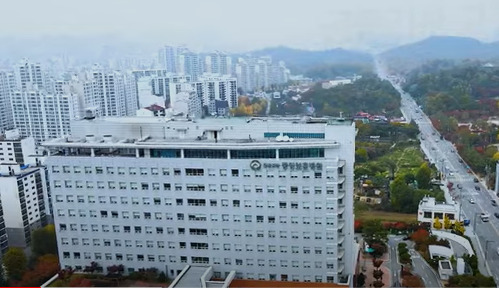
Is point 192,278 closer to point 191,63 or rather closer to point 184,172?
point 184,172

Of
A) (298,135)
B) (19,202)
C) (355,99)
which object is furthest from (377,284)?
(355,99)

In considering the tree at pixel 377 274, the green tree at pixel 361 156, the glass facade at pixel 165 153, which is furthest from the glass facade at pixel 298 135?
the green tree at pixel 361 156

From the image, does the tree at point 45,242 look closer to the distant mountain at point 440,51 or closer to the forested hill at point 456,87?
the forested hill at point 456,87

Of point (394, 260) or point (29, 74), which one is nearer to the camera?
point (394, 260)

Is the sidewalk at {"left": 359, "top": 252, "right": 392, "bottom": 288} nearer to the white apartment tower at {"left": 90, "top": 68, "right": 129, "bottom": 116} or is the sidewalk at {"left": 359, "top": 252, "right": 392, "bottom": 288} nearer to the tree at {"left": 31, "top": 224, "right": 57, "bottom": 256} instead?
the tree at {"left": 31, "top": 224, "right": 57, "bottom": 256}

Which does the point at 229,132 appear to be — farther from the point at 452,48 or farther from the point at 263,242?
the point at 452,48

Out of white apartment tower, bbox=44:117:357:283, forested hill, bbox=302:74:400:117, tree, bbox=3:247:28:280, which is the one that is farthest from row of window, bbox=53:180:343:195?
forested hill, bbox=302:74:400:117
